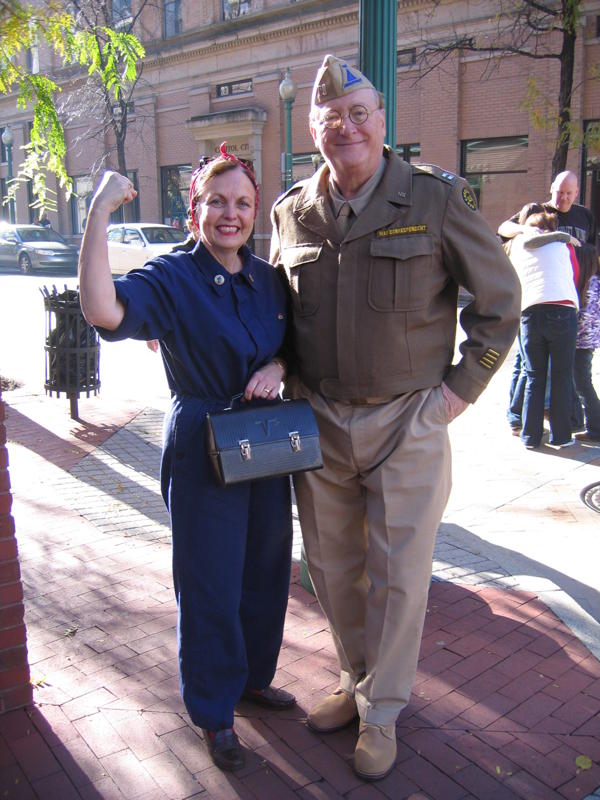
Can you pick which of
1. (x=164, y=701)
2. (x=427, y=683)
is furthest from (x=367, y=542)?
(x=164, y=701)

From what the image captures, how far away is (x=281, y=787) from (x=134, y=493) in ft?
10.8

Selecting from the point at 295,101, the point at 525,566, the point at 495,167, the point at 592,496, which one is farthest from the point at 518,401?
the point at 295,101

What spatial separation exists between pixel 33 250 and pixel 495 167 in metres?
15.2

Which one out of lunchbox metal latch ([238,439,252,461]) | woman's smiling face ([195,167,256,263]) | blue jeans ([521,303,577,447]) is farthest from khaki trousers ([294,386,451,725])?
blue jeans ([521,303,577,447])

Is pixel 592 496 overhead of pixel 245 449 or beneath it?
beneath

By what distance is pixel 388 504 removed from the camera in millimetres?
2766

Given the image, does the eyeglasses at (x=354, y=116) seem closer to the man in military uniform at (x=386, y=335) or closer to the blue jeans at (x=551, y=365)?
the man in military uniform at (x=386, y=335)

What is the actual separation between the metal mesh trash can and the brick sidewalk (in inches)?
135

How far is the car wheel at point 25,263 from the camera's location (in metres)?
27.0

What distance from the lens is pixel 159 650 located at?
11.4ft

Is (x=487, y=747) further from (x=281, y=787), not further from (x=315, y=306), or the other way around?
(x=315, y=306)

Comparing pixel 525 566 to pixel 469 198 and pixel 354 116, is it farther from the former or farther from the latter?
pixel 354 116

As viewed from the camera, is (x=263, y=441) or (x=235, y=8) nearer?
(x=263, y=441)

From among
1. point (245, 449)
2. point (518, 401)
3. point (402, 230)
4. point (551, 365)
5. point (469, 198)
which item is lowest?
point (518, 401)
